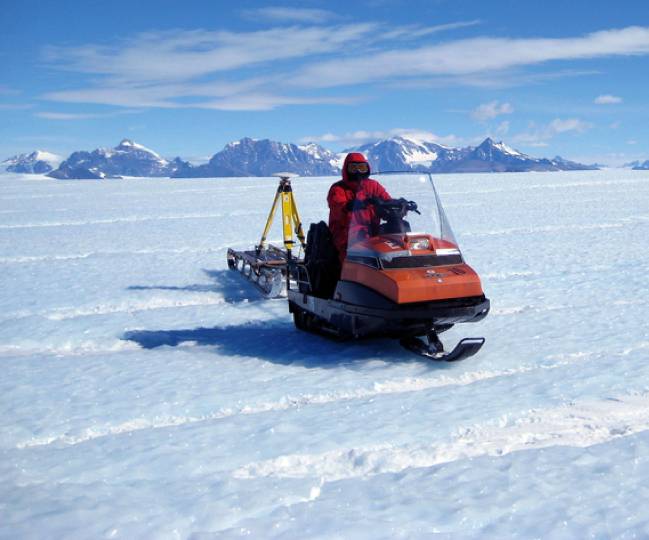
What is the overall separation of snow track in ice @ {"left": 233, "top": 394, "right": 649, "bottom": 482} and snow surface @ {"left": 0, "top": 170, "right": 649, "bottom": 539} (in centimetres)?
2

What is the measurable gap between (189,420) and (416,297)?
5.85 feet

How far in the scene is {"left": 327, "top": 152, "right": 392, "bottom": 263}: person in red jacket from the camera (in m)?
5.61

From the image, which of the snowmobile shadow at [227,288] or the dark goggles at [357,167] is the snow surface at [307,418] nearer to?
the snowmobile shadow at [227,288]

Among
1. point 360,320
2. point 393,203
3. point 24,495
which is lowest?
point 24,495

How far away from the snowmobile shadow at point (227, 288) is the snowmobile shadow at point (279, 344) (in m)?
1.38

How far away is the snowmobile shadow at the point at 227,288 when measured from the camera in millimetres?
8506

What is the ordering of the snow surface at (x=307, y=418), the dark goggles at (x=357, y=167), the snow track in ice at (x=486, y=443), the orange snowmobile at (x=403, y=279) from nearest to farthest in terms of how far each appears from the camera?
the snow surface at (x=307, y=418) < the snow track in ice at (x=486, y=443) < the orange snowmobile at (x=403, y=279) < the dark goggles at (x=357, y=167)

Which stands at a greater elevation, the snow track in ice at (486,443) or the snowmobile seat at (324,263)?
the snowmobile seat at (324,263)

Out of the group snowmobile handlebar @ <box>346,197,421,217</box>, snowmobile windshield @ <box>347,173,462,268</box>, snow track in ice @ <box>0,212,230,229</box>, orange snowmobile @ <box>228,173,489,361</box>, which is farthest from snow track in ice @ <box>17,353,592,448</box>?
snow track in ice @ <box>0,212,230,229</box>

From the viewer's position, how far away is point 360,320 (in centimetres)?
523

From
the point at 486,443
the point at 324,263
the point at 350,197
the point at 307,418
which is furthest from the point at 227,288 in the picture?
the point at 486,443

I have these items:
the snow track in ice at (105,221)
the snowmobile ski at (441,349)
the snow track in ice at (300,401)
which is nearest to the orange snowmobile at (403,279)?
the snowmobile ski at (441,349)

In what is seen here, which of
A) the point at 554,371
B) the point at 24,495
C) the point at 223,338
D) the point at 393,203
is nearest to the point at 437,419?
the point at 554,371

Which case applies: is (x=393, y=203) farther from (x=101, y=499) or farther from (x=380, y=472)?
(x=101, y=499)
